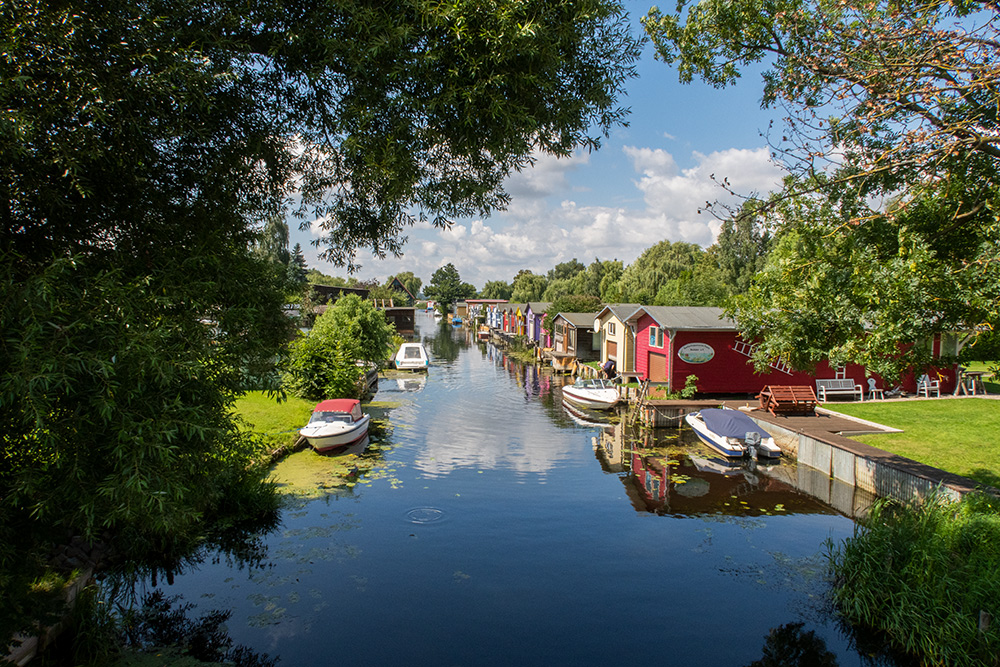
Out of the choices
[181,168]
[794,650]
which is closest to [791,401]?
[794,650]

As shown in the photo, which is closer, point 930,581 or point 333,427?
point 930,581

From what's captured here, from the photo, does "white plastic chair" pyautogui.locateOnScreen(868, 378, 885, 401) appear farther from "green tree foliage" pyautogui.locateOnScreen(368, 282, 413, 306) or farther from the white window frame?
"green tree foliage" pyautogui.locateOnScreen(368, 282, 413, 306)

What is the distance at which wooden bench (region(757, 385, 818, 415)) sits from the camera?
25250mm

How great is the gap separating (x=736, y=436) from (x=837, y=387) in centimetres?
1158

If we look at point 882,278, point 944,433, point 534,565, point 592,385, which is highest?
point 882,278

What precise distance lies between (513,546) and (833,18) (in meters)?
13.1

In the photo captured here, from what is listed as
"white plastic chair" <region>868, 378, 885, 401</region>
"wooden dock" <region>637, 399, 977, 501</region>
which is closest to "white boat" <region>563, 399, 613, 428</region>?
"wooden dock" <region>637, 399, 977, 501</region>

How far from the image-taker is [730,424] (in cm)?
2269

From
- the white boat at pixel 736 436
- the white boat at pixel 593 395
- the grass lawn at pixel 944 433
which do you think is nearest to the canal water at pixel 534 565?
the white boat at pixel 736 436

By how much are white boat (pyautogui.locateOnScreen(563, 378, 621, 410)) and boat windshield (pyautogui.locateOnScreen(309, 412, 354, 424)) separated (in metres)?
14.5

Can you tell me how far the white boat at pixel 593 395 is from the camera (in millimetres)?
31828

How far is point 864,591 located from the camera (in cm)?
1101

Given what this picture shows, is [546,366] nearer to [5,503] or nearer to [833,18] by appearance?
[833,18]

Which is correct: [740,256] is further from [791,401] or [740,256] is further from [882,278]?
[882,278]
